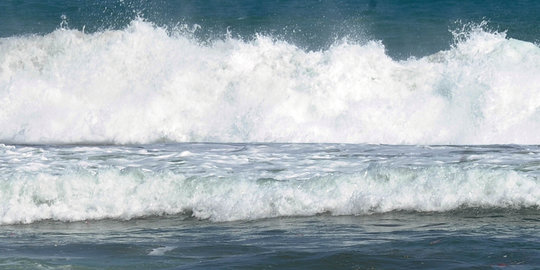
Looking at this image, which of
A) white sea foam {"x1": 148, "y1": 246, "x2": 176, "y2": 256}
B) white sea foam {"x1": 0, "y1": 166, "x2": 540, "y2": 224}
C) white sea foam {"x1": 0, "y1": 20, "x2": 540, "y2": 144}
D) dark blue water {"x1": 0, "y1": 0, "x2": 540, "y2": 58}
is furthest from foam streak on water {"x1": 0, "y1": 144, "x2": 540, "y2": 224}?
dark blue water {"x1": 0, "y1": 0, "x2": 540, "y2": 58}

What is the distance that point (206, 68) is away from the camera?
16250 mm

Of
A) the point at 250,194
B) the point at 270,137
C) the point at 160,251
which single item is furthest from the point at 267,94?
the point at 160,251

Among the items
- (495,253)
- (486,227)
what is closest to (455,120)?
(486,227)

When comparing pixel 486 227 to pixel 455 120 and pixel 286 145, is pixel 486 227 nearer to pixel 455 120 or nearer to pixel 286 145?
pixel 286 145

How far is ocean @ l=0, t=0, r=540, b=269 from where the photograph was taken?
710 cm

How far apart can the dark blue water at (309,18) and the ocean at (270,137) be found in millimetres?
94

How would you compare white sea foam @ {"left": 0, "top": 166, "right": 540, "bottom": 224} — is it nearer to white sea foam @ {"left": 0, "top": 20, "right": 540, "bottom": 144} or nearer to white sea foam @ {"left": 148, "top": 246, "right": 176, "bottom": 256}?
white sea foam @ {"left": 148, "top": 246, "right": 176, "bottom": 256}

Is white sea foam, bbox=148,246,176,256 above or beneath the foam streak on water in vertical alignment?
beneath

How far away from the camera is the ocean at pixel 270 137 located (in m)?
7.10

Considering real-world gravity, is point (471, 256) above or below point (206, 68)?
below

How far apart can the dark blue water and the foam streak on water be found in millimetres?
10626

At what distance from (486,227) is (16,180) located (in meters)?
4.74

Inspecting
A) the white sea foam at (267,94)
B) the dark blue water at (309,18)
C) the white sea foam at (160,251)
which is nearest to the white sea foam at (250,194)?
Answer: the white sea foam at (160,251)

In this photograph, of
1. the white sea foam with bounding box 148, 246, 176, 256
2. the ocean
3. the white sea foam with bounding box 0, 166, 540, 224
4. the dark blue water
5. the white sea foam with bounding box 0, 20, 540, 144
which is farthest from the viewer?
the dark blue water
